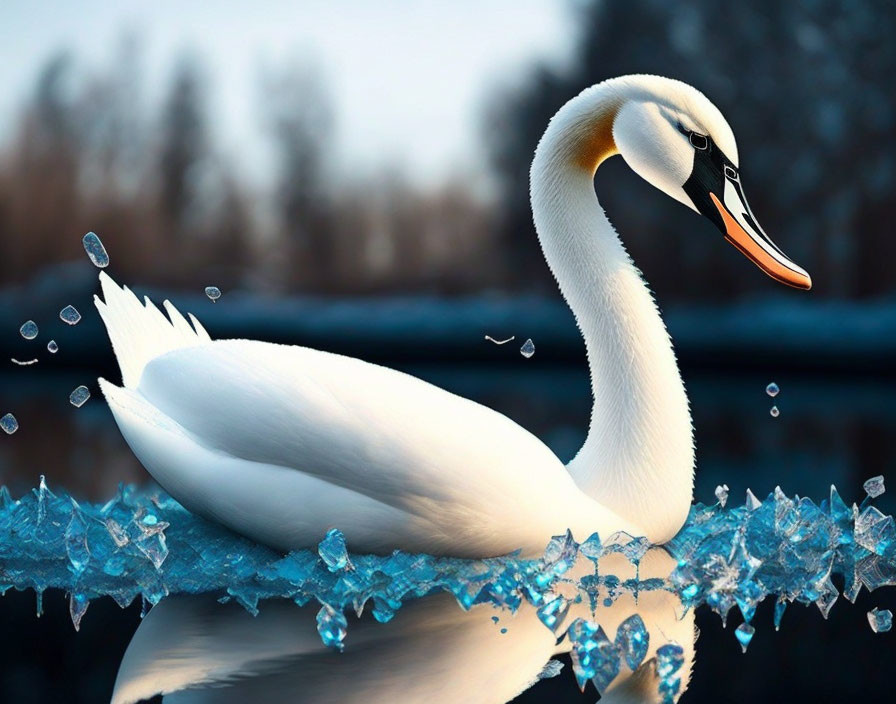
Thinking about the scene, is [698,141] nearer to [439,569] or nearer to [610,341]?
[610,341]

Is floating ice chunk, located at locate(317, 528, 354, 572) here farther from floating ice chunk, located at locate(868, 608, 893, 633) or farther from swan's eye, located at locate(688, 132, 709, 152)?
swan's eye, located at locate(688, 132, 709, 152)

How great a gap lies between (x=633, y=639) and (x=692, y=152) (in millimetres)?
1255

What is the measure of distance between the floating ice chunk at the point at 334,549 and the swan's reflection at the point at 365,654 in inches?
5.1

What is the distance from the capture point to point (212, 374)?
2830 mm

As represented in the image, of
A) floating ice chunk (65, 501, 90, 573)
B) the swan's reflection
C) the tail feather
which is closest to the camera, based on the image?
the swan's reflection

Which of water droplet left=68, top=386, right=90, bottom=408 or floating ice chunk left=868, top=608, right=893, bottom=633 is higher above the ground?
water droplet left=68, top=386, right=90, bottom=408

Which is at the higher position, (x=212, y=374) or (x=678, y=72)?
(x=212, y=374)

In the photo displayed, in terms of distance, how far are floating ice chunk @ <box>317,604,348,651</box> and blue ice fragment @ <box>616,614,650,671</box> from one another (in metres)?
0.53

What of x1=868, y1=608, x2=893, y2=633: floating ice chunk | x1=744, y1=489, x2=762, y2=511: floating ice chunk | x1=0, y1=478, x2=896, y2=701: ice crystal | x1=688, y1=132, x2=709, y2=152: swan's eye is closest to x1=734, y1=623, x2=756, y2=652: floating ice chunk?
x1=0, y1=478, x2=896, y2=701: ice crystal

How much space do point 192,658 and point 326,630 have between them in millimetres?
268

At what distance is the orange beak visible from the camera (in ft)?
9.41

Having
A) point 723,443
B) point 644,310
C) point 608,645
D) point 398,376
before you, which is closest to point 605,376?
point 644,310

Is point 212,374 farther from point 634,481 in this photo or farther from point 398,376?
point 634,481

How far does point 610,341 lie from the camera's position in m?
2.93
